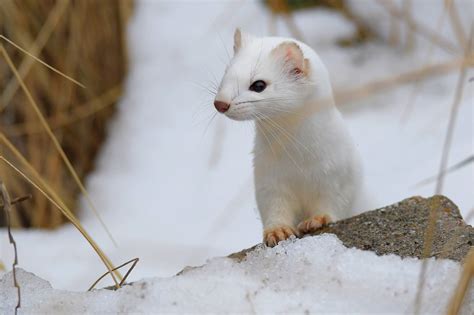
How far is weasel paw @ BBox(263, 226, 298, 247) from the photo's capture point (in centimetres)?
243

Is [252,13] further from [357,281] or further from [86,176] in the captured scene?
[357,281]

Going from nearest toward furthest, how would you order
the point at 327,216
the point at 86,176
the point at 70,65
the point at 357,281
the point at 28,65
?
the point at 357,281 < the point at 327,216 < the point at 28,65 < the point at 70,65 < the point at 86,176

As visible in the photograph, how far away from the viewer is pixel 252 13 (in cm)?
486

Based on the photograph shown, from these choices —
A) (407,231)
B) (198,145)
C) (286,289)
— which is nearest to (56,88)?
(198,145)

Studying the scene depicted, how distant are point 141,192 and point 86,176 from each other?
0.96 feet

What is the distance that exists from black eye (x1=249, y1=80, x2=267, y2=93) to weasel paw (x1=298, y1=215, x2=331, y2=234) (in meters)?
0.41

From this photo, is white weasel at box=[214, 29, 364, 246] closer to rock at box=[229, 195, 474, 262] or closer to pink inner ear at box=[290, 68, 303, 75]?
pink inner ear at box=[290, 68, 303, 75]

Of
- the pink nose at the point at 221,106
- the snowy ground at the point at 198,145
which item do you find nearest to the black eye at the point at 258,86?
the pink nose at the point at 221,106

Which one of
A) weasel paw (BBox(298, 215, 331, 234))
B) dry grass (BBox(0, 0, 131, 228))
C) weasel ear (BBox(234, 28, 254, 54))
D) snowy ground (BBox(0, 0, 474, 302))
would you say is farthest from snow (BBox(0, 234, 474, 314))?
dry grass (BBox(0, 0, 131, 228))

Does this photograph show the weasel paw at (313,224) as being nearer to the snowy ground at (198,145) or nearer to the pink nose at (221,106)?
the pink nose at (221,106)

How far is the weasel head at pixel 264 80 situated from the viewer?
7.36ft

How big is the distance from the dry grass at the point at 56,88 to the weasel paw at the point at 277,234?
1707mm

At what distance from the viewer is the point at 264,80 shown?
2328 millimetres

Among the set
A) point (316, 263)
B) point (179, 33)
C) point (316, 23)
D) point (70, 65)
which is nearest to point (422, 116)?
point (316, 23)
